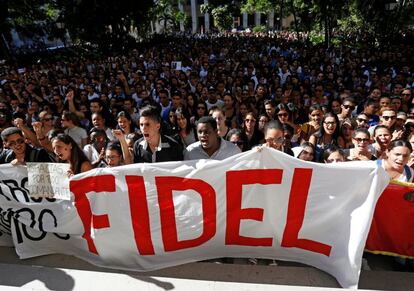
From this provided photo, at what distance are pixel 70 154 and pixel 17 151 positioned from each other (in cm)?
67

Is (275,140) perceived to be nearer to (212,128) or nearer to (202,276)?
(212,128)

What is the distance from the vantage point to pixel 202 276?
308cm

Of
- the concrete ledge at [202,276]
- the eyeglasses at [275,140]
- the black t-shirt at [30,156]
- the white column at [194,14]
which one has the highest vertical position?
the white column at [194,14]

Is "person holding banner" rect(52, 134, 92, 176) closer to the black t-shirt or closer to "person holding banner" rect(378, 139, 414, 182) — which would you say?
the black t-shirt

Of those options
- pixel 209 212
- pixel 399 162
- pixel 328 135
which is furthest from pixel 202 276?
pixel 328 135

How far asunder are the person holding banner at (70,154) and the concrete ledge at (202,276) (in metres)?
0.89

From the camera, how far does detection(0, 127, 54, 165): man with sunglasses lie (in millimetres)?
3561

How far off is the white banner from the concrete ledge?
3.3 inches

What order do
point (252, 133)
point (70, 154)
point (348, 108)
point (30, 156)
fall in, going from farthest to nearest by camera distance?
point (348, 108)
point (252, 133)
point (30, 156)
point (70, 154)

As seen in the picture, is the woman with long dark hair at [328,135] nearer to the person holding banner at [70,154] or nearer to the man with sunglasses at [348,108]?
the man with sunglasses at [348,108]

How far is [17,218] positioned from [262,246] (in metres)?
2.26

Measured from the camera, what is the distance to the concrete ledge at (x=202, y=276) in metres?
2.90

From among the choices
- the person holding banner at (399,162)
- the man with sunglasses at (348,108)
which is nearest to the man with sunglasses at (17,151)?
the person holding banner at (399,162)

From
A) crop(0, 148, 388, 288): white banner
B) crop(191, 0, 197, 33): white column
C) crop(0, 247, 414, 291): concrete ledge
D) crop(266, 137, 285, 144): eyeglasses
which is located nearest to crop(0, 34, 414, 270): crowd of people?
crop(266, 137, 285, 144): eyeglasses
